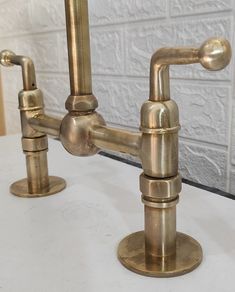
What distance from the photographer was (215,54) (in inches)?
11.0

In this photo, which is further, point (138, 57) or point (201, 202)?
point (138, 57)

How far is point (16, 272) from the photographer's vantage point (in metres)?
0.36

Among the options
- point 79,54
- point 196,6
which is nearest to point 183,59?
point 79,54

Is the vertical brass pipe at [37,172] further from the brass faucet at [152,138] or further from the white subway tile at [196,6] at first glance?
the white subway tile at [196,6]

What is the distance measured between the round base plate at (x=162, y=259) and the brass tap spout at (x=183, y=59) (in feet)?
0.47

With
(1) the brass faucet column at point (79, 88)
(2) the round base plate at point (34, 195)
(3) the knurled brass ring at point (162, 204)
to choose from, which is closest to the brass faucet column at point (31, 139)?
(2) the round base plate at point (34, 195)

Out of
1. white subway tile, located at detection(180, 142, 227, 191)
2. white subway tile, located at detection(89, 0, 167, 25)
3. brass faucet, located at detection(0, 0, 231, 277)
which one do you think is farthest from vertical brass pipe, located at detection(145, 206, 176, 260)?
white subway tile, located at detection(89, 0, 167, 25)

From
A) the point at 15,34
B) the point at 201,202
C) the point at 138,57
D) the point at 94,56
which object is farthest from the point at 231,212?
the point at 15,34

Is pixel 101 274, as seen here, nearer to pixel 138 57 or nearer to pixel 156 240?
pixel 156 240

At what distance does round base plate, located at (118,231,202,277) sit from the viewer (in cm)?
35

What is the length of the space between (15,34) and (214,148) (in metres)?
0.62

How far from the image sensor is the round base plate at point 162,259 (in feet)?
1.14

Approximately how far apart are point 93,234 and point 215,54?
0.23 m

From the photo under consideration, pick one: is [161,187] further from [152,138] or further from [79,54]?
[79,54]
